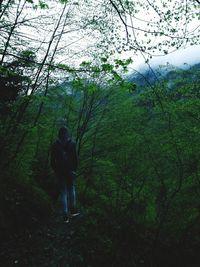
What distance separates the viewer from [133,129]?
54.7 feet

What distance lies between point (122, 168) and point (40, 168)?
4621 millimetres

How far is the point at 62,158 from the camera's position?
6.64 m

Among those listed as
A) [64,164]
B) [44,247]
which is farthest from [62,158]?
[44,247]

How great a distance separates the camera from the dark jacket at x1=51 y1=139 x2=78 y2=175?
21.7 feet

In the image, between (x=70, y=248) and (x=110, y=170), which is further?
(x=110, y=170)

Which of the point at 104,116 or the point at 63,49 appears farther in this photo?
the point at 104,116

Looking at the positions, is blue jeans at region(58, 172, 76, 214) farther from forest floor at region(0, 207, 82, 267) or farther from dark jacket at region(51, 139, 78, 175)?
forest floor at region(0, 207, 82, 267)

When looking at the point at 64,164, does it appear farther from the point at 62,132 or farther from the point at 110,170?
the point at 110,170

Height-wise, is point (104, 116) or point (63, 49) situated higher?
point (63, 49)

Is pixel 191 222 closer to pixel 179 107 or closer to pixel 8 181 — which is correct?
pixel 179 107

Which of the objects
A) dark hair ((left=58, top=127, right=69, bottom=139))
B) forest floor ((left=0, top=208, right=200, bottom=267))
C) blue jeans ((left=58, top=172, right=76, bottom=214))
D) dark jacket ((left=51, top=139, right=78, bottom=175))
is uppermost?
dark hair ((left=58, top=127, right=69, bottom=139))

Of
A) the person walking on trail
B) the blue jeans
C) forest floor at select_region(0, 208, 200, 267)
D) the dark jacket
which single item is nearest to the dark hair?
the person walking on trail

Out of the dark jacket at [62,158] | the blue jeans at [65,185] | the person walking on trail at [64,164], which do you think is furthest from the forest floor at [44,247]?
the dark jacket at [62,158]

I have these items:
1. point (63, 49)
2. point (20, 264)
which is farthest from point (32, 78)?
point (20, 264)
